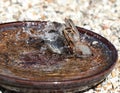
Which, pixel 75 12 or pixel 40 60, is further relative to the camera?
pixel 75 12

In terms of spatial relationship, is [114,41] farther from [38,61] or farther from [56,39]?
[38,61]

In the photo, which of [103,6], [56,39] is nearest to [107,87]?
[56,39]

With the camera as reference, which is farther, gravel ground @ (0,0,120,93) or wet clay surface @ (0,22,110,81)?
gravel ground @ (0,0,120,93)

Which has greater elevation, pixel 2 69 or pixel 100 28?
pixel 2 69

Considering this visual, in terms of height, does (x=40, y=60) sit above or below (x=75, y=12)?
above

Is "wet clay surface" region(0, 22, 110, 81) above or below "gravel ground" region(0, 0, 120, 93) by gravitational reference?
above
